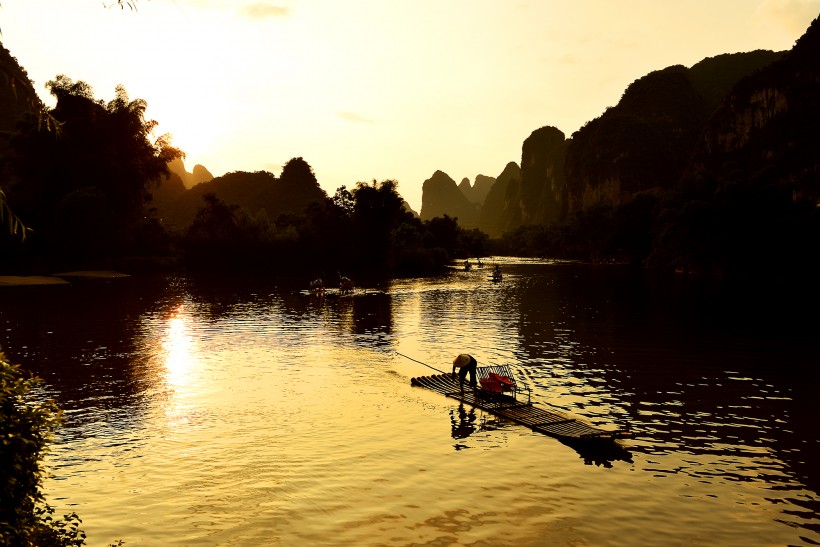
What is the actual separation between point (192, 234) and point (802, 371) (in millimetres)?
132432

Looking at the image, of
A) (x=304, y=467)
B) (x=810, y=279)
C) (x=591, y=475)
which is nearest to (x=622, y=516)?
(x=591, y=475)

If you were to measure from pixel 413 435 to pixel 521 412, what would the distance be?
5.18 m

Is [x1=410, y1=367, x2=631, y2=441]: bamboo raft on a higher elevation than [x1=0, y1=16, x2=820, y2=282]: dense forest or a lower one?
lower

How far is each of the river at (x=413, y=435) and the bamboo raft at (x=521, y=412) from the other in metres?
0.50

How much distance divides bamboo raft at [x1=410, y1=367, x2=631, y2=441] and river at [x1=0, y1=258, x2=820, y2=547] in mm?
505

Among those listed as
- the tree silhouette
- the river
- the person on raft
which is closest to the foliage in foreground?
the river

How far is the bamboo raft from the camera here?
22.5 m

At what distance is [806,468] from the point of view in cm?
2064

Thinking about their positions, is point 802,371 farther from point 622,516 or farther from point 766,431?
point 622,516

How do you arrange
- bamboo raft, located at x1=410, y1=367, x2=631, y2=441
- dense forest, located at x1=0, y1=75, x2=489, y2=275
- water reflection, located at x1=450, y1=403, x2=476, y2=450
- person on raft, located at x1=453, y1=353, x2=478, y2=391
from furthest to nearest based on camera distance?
dense forest, located at x1=0, y1=75, x2=489, y2=275, person on raft, located at x1=453, y1=353, x2=478, y2=391, water reflection, located at x1=450, y1=403, x2=476, y2=450, bamboo raft, located at x1=410, y1=367, x2=631, y2=441

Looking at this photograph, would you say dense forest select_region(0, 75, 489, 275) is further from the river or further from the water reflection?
the water reflection

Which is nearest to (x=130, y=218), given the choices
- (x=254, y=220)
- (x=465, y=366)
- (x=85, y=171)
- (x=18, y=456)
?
(x=85, y=171)

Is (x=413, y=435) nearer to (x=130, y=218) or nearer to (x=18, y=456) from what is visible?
(x=18, y=456)

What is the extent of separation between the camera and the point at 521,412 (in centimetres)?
2592
